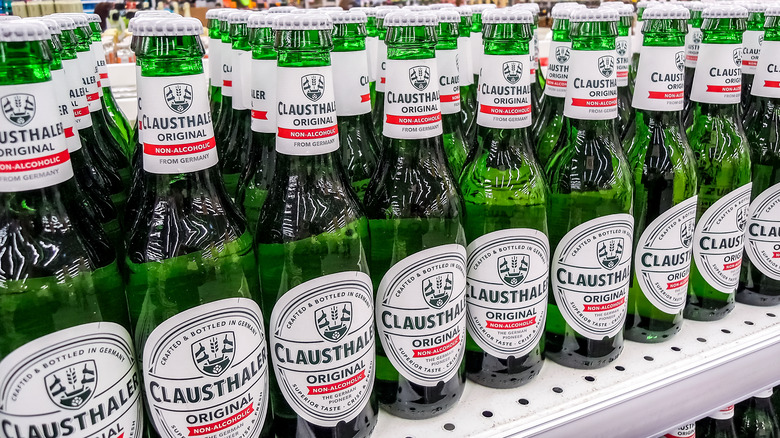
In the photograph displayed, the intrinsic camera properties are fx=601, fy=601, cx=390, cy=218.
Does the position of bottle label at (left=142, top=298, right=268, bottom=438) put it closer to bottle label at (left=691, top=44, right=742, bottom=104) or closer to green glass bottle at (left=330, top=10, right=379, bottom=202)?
green glass bottle at (left=330, top=10, right=379, bottom=202)

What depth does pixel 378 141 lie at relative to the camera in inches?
43.1

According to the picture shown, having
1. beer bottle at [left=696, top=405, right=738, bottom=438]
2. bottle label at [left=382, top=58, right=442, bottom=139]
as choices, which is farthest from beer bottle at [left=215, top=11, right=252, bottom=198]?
beer bottle at [left=696, top=405, right=738, bottom=438]

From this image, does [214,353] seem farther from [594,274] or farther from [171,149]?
[594,274]

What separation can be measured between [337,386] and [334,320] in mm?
91

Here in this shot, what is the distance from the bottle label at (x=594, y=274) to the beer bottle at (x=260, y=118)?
1.60ft

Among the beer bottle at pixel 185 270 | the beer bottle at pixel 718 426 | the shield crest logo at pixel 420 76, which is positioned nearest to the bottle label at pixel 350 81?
the shield crest logo at pixel 420 76

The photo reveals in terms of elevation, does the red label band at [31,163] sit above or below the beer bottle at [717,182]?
above

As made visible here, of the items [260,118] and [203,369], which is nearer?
[203,369]

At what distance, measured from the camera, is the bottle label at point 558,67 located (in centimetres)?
115

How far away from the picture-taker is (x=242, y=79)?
0.94 m

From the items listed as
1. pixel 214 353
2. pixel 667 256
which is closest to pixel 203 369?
pixel 214 353

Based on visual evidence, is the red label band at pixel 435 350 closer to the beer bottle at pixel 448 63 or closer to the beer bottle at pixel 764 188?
the beer bottle at pixel 448 63

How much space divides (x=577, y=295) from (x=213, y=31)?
2.59 feet

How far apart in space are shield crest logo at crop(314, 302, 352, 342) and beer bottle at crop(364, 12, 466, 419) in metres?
0.10
